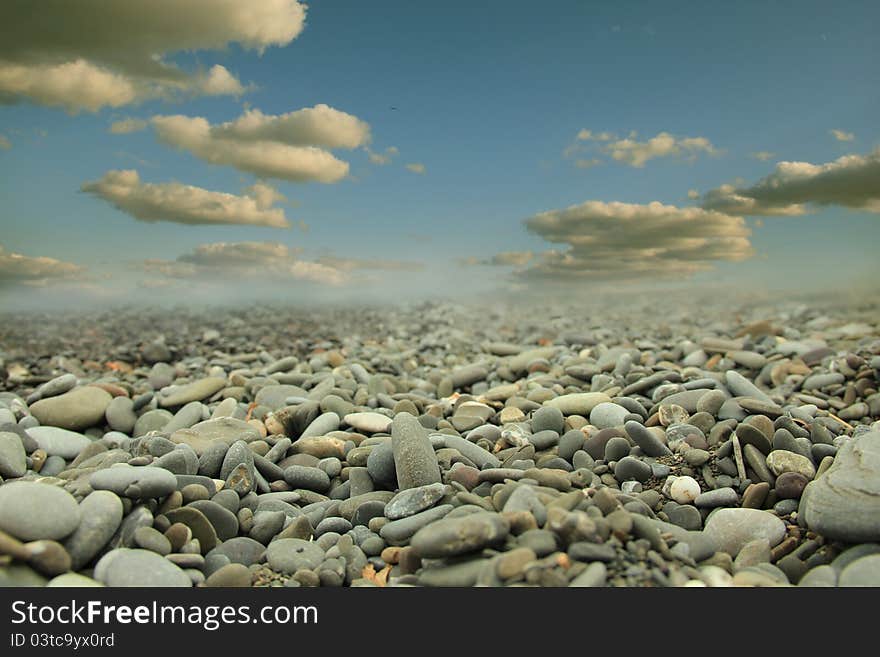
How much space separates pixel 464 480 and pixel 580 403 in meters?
1.83

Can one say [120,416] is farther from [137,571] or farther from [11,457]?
[137,571]

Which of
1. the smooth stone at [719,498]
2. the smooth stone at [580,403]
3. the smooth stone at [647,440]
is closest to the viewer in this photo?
the smooth stone at [719,498]

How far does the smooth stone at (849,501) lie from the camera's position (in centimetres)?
317

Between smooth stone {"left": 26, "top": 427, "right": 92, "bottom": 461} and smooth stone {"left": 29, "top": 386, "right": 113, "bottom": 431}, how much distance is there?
671 millimetres

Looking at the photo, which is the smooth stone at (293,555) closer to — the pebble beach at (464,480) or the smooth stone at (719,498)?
the pebble beach at (464,480)

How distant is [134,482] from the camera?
3.41 meters

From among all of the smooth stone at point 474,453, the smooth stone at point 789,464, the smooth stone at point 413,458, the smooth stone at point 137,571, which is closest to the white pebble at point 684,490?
the smooth stone at point 789,464

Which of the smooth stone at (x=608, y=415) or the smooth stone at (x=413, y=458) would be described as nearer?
the smooth stone at (x=413, y=458)

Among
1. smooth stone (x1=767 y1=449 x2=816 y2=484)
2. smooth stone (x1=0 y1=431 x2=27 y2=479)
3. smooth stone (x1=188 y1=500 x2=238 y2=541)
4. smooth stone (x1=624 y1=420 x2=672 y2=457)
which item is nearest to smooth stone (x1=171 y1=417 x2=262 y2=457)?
smooth stone (x1=0 y1=431 x2=27 y2=479)

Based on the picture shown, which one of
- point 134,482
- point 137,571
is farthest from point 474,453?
point 137,571

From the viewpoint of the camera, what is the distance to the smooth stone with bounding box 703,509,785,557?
3533 millimetres

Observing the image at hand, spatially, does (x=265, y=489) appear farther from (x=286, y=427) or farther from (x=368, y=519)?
(x=286, y=427)

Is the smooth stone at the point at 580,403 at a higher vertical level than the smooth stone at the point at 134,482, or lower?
higher

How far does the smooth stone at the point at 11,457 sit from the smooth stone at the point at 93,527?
71.6 inches
